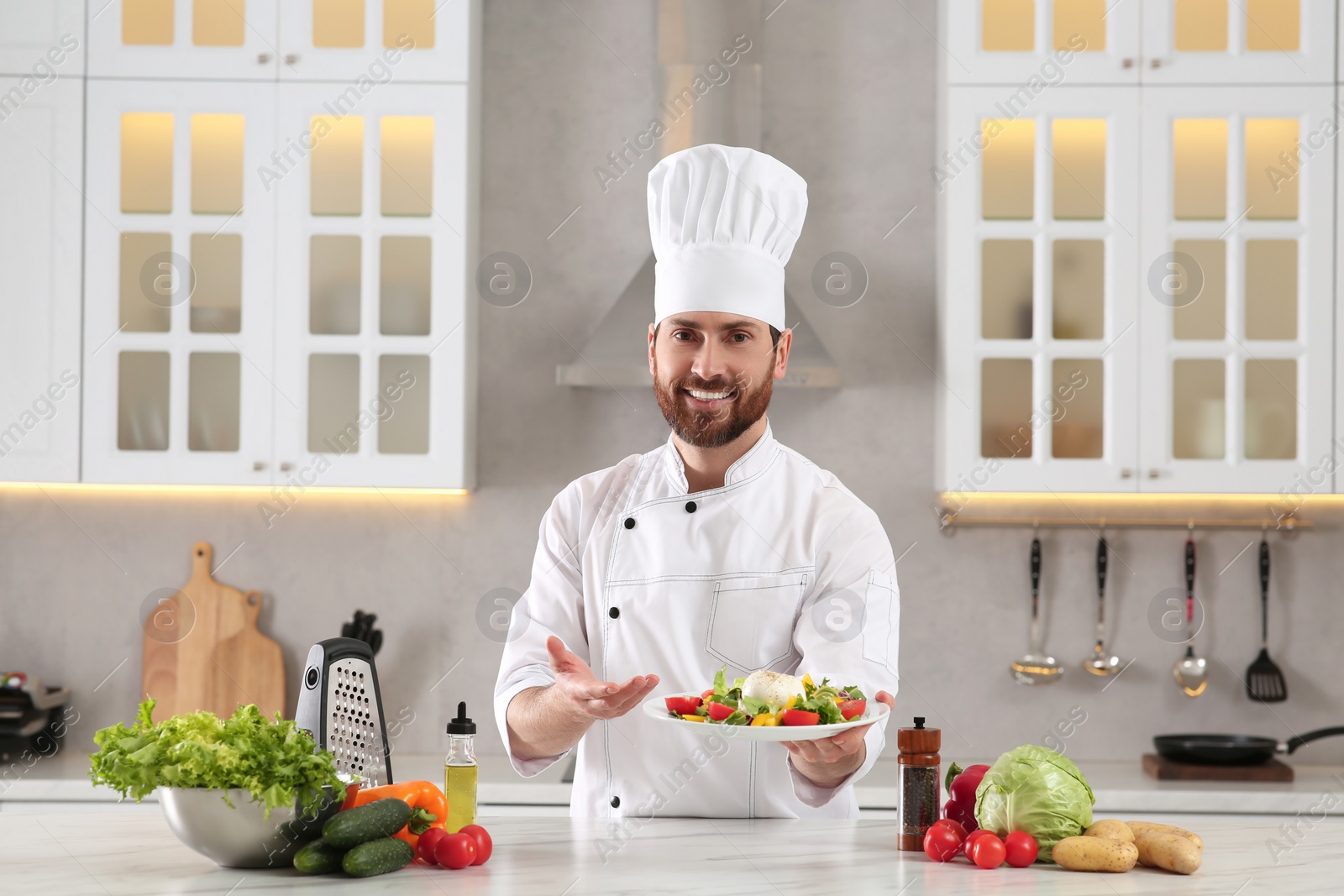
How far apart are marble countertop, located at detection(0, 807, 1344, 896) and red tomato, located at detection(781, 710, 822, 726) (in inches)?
6.1

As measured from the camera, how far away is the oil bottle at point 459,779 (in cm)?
135

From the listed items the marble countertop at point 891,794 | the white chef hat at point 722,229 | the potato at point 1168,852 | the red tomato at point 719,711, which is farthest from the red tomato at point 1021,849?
the marble countertop at point 891,794

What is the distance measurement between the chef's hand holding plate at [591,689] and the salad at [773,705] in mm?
76

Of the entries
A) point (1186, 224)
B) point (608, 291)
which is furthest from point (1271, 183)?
point (608, 291)

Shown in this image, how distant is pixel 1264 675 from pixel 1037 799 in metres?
2.12

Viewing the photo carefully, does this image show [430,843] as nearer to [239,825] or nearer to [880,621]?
[239,825]

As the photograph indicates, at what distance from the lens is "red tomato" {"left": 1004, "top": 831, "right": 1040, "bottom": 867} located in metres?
1.26

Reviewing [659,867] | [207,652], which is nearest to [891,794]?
[659,867]

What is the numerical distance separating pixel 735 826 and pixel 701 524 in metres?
0.51

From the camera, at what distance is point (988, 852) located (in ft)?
4.11

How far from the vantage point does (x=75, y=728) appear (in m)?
3.07

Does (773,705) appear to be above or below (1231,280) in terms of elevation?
below

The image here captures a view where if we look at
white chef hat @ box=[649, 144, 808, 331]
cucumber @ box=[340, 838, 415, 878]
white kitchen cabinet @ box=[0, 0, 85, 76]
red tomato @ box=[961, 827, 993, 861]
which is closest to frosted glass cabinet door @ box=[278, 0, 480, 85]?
white kitchen cabinet @ box=[0, 0, 85, 76]

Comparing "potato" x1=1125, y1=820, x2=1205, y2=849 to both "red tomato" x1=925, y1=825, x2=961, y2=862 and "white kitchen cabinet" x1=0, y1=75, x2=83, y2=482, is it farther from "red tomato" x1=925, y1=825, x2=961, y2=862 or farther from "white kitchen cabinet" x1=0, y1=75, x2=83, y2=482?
"white kitchen cabinet" x1=0, y1=75, x2=83, y2=482
